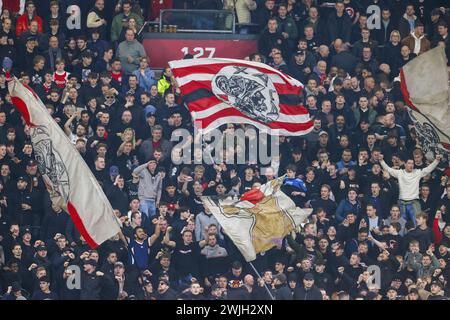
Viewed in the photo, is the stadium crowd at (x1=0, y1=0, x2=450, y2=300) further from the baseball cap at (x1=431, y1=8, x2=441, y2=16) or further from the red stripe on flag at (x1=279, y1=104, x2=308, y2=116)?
the red stripe on flag at (x1=279, y1=104, x2=308, y2=116)

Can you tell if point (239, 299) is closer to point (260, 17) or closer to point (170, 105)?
point (170, 105)

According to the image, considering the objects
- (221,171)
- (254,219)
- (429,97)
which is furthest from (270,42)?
(254,219)

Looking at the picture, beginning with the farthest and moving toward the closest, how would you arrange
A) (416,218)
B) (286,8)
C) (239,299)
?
(286,8) < (416,218) < (239,299)

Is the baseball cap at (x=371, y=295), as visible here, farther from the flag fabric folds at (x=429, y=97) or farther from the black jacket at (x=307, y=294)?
the flag fabric folds at (x=429, y=97)

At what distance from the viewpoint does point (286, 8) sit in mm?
36094


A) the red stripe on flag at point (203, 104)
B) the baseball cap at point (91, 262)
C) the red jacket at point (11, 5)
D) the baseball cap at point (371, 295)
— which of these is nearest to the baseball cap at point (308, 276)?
the baseball cap at point (371, 295)

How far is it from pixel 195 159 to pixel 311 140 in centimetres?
199

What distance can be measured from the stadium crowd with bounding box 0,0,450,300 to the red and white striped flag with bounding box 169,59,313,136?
2.12ft

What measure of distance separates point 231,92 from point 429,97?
3.32 metres

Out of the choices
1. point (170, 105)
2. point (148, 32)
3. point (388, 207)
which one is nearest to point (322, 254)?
point (388, 207)

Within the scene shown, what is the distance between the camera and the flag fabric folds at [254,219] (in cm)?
3169

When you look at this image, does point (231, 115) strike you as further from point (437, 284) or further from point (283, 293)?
point (437, 284)

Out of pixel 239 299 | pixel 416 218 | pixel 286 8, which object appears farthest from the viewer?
pixel 286 8

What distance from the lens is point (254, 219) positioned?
31.8 m
